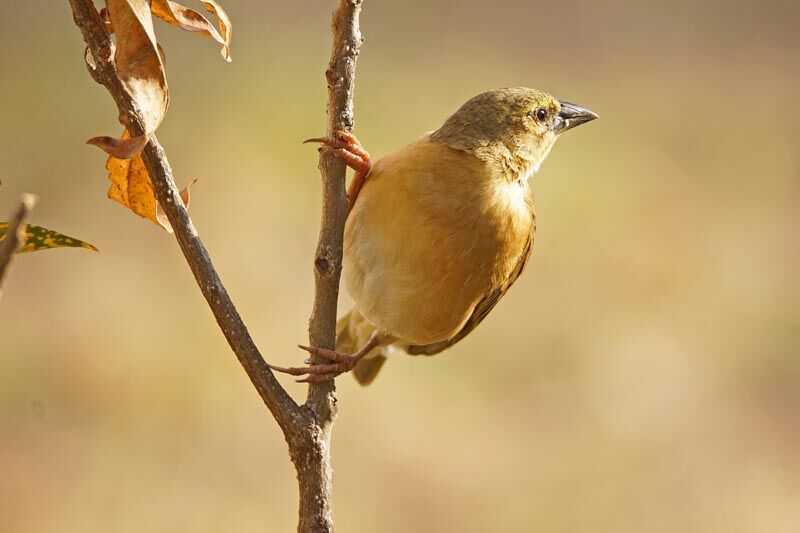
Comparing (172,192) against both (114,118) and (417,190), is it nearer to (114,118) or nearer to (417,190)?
(417,190)

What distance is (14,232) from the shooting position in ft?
2.93

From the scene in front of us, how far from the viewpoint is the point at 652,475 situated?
520 centimetres

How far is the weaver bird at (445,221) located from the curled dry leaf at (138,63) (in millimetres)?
877

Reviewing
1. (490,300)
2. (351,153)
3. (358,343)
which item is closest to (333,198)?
(351,153)

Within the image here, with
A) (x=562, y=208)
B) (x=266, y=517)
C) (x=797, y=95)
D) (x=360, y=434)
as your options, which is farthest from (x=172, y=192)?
(x=797, y=95)

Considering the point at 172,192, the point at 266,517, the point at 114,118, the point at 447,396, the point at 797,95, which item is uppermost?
the point at 797,95

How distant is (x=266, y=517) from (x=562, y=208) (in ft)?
9.26

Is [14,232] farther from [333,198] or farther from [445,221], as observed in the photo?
[445,221]

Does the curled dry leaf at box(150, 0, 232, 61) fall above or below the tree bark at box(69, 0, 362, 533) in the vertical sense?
above

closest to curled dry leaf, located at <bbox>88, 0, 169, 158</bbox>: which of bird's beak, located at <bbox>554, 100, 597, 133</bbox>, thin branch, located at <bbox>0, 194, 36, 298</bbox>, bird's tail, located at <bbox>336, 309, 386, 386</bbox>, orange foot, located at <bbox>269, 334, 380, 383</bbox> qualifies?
thin branch, located at <bbox>0, 194, 36, 298</bbox>

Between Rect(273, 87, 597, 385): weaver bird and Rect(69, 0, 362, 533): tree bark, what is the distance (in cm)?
35

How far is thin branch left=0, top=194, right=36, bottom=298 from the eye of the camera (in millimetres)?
854

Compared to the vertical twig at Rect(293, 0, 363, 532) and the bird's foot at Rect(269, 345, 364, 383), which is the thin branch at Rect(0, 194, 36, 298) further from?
the bird's foot at Rect(269, 345, 364, 383)

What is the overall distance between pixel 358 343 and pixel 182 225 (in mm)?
1627
